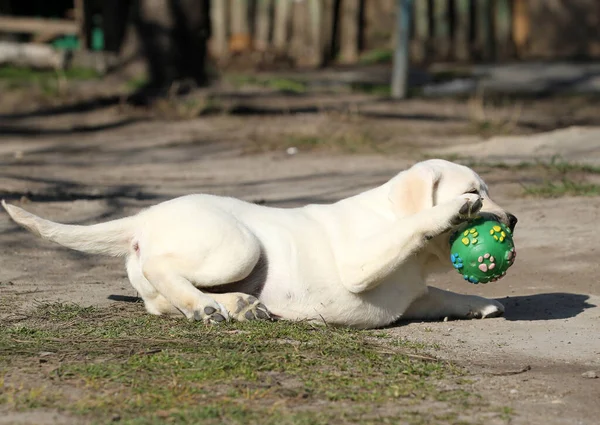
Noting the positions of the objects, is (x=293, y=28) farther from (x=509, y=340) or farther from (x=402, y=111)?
(x=509, y=340)

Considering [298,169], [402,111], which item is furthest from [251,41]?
[298,169]

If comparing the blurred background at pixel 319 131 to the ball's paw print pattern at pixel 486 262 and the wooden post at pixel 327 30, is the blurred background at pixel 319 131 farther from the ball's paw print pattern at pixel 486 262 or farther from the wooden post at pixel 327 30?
the ball's paw print pattern at pixel 486 262

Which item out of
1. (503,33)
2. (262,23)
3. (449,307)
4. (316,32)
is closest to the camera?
(449,307)

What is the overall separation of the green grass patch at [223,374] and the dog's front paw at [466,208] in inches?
25.8

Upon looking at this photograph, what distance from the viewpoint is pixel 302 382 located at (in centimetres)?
419

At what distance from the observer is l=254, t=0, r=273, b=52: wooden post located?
21219mm

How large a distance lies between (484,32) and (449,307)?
52.7 ft

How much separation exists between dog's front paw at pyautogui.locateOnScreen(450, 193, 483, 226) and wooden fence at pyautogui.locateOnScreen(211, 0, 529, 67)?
52.6 ft

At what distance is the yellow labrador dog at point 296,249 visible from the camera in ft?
16.9

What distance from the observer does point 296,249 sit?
539 cm

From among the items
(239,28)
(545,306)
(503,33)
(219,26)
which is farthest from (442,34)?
(545,306)

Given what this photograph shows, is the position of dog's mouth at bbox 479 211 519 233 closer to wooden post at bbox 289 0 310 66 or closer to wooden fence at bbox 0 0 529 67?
wooden fence at bbox 0 0 529 67

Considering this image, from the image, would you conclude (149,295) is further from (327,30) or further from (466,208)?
(327,30)

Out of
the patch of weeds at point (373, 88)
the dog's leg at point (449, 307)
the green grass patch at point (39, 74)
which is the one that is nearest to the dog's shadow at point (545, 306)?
the dog's leg at point (449, 307)
